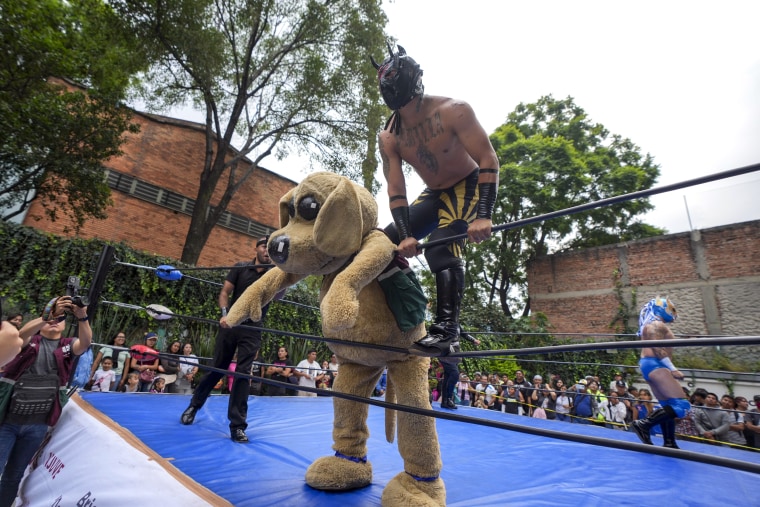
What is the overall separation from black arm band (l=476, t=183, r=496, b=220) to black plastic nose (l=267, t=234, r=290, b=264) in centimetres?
89

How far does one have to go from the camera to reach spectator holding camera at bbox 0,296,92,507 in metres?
2.36

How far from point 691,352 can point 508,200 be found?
23.4 ft

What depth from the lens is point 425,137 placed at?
1959 millimetres

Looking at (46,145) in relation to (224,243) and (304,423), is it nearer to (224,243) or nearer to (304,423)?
(224,243)

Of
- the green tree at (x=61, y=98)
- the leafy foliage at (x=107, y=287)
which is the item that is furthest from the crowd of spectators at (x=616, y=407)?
the green tree at (x=61, y=98)

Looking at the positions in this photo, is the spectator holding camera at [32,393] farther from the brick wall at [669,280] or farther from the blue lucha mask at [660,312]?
the brick wall at [669,280]

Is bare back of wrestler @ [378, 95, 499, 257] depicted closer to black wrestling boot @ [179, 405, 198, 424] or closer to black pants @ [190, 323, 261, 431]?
black pants @ [190, 323, 261, 431]

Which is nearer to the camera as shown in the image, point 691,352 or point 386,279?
point 386,279

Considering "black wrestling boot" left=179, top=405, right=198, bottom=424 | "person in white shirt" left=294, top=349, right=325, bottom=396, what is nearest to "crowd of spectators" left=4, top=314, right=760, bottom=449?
"person in white shirt" left=294, top=349, right=325, bottom=396

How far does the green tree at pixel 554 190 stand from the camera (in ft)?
44.7

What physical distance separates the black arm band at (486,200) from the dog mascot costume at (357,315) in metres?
0.44

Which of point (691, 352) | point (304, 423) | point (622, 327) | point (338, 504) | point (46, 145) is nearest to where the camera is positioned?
point (338, 504)

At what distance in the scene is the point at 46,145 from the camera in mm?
7074

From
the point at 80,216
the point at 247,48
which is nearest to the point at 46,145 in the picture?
the point at 80,216
